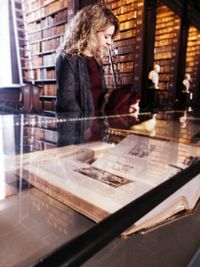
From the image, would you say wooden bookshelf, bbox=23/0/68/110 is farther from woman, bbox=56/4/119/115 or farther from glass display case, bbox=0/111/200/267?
glass display case, bbox=0/111/200/267

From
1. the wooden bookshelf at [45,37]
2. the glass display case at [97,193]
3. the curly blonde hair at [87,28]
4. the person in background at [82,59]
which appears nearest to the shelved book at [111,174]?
the glass display case at [97,193]

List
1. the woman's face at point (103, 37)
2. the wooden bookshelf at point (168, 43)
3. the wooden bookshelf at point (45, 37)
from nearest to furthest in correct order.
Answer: the woman's face at point (103, 37)
the wooden bookshelf at point (45, 37)
the wooden bookshelf at point (168, 43)

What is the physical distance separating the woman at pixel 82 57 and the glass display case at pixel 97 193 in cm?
40

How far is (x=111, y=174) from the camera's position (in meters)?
0.49

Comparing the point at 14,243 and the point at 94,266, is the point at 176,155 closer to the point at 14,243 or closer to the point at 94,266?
the point at 94,266

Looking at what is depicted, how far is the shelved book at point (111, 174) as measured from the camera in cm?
38

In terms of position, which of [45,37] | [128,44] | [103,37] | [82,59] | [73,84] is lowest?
[73,84]

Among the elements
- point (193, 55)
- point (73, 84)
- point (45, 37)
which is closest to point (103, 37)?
point (73, 84)

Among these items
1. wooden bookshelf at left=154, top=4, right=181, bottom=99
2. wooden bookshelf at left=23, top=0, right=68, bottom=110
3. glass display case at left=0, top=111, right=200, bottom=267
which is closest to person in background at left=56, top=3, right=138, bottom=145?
glass display case at left=0, top=111, right=200, bottom=267

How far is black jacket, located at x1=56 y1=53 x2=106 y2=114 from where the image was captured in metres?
1.27

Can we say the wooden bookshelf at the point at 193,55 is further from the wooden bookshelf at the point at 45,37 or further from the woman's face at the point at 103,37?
the woman's face at the point at 103,37

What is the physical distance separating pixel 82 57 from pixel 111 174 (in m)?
0.97

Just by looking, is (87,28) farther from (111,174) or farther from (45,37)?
(45,37)

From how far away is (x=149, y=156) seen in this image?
2.05 ft
